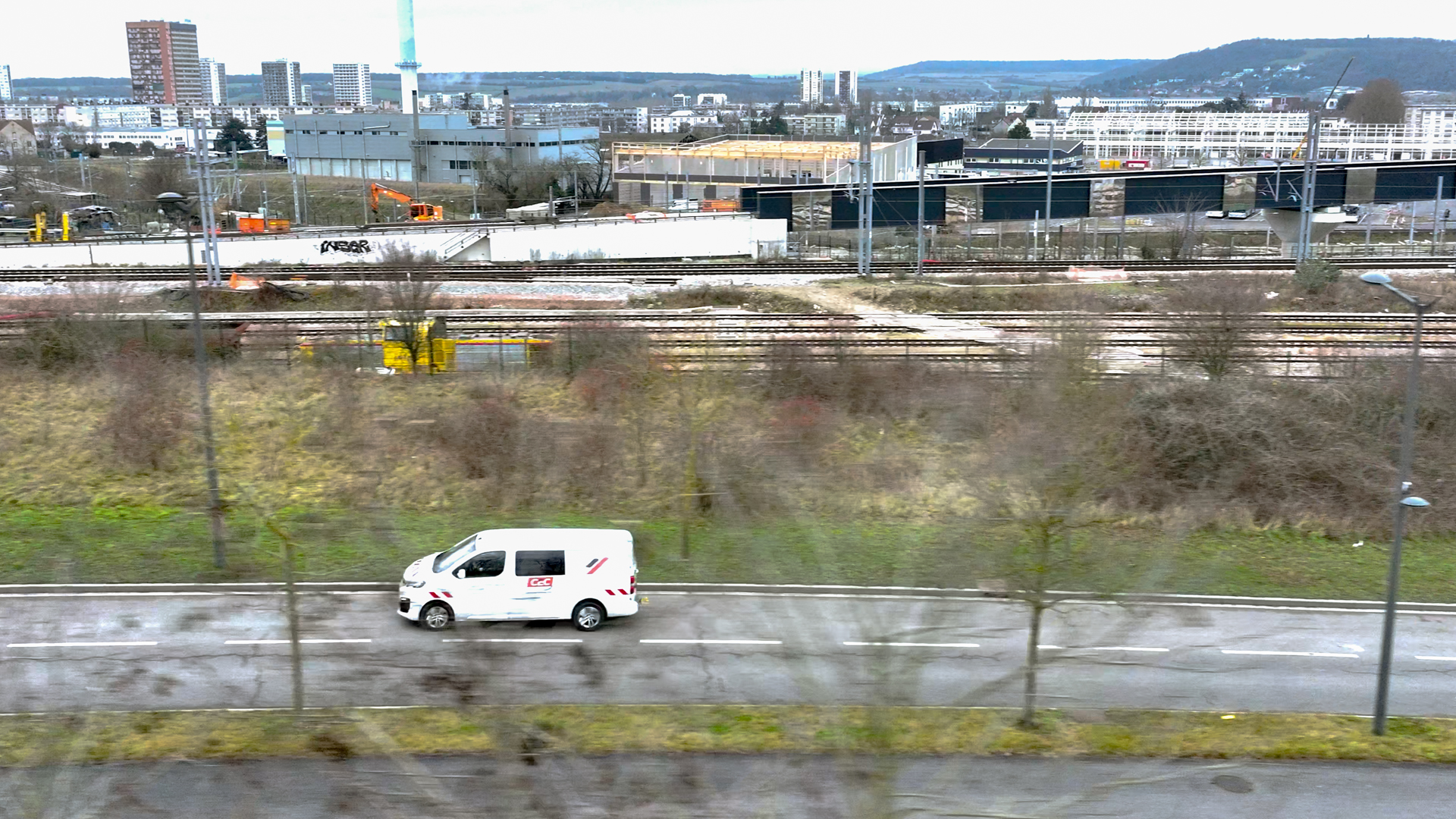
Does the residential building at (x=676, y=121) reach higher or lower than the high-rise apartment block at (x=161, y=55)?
lower

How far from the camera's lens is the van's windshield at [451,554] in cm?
1138

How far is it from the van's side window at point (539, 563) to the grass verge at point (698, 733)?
2.13 metres

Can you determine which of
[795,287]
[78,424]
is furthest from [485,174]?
[78,424]

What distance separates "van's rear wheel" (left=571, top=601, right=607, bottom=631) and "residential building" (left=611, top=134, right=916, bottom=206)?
151 ft

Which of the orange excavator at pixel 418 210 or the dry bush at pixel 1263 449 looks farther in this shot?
the orange excavator at pixel 418 210

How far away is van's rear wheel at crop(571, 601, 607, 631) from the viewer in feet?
36.5

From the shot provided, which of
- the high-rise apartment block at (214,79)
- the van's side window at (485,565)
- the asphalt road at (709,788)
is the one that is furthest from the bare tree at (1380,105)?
the high-rise apartment block at (214,79)

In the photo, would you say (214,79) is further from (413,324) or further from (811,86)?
(413,324)

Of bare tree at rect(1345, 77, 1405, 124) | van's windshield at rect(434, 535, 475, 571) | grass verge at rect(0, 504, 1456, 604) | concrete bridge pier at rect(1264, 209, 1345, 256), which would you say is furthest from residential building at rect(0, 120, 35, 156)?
bare tree at rect(1345, 77, 1405, 124)

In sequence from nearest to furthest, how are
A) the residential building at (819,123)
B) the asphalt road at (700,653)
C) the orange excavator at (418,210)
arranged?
the asphalt road at (700,653) → the orange excavator at (418,210) → the residential building at (819,123)

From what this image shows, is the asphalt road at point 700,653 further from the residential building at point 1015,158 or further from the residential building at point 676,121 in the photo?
the residential building at point 676,121

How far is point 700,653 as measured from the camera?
10586 millimetres

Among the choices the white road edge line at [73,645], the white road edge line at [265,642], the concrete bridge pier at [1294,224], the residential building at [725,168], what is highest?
the residential building at [725,168]

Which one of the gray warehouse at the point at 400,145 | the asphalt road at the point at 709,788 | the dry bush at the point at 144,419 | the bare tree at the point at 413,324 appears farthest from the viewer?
the gray warehouse at the point at 400,145
